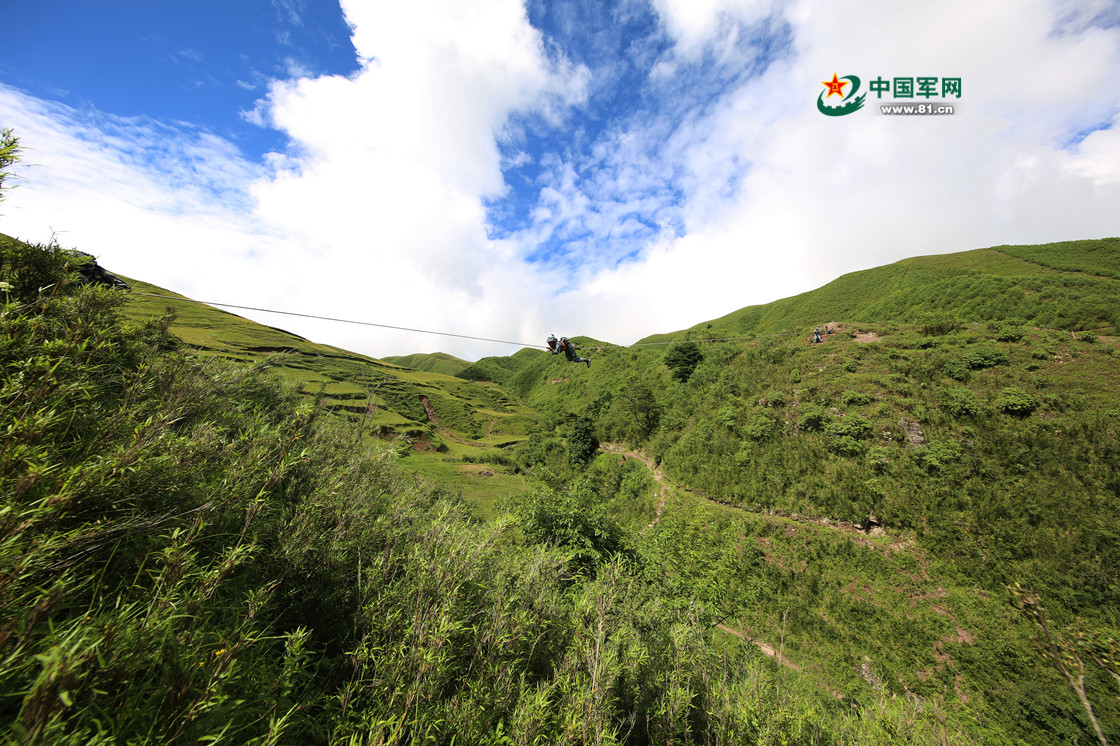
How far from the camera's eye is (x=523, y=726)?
167 inches

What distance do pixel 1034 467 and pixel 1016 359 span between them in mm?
10427

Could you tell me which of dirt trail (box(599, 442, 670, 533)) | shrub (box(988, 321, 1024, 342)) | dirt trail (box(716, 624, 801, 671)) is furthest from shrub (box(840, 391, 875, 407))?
dirt trail (box(716, 624, 801, 671))

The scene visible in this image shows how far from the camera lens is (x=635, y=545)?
17.4 meters

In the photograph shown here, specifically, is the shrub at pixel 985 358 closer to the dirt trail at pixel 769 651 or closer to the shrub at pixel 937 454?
the shrub at pixel 937 454

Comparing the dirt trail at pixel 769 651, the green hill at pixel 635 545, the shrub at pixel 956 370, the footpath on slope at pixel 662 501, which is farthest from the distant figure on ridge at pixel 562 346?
the shrub at pixel 956 370

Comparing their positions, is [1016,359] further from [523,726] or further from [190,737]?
[190,737]

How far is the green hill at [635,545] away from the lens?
9.82 feet

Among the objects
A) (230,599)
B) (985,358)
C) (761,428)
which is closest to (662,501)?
(761,428)

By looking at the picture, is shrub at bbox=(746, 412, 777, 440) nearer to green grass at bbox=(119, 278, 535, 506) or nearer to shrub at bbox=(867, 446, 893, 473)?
shrub at bbox=(867, 446, 893, 473)

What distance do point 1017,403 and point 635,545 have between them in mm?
26850

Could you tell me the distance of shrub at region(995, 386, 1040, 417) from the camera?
21.9 metres

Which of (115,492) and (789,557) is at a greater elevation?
(115,492)

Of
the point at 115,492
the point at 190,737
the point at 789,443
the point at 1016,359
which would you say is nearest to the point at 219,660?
the point at 190,737

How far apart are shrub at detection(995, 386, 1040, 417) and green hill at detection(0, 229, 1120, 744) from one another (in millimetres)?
108
